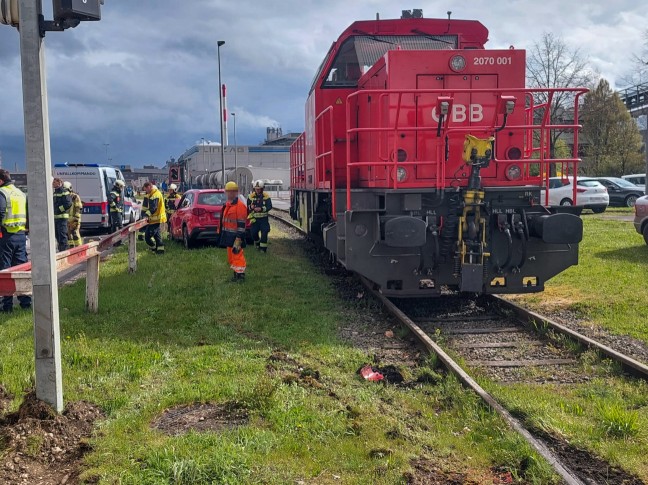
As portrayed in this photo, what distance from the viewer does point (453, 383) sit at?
17.0 ft

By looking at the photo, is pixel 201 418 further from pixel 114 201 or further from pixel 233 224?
pixel 114 201

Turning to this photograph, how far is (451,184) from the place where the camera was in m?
7.69

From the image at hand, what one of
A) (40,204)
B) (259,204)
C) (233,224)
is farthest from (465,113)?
(259,204)

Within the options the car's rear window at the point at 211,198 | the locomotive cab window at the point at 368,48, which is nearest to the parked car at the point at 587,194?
the car's rear window at the point at 211,198

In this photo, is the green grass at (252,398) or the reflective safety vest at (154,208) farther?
the reflective safety vest at (154,208)

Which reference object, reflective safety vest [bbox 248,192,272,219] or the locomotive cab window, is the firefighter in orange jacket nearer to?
the locomotive cab window

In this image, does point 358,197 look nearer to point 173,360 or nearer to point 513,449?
point 173,360

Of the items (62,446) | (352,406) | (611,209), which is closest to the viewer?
(62,446)

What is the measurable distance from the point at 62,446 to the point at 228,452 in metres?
1.17

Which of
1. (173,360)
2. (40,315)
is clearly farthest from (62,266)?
(40,315)

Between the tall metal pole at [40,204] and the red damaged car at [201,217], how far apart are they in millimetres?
10372

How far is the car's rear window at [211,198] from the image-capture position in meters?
15.7

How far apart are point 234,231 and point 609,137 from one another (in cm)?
4023

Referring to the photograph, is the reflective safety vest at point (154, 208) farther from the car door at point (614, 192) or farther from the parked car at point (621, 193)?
the car door at point (614, 192)
